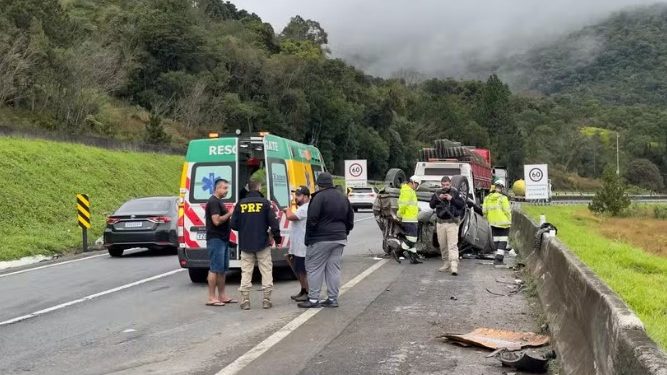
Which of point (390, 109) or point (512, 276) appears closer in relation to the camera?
point (512, 276)

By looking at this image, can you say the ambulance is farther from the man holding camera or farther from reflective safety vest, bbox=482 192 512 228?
reflective safety vest, bbox=482 192 512 228

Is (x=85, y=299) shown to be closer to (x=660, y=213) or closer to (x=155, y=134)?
(x=155, y=134)

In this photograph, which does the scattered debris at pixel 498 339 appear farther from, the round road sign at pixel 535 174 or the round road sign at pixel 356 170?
the round road sign at pixel 356 170

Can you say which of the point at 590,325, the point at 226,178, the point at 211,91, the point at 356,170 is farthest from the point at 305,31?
the point at 590,325

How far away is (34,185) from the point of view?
2514 cm

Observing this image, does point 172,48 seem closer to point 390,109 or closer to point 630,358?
point 390,109

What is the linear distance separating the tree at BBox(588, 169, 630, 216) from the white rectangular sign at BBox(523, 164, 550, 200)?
48.7ft

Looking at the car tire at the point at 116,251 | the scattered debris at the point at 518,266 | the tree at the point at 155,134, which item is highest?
the tree at the point at 155,134

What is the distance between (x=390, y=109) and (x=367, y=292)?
3147 inches

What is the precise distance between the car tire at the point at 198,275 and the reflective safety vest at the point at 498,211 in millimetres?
6064

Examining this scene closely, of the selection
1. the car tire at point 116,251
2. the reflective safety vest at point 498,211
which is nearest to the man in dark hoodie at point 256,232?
the reflective safety vest at point 498,211

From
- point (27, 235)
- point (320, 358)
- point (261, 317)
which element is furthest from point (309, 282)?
point (27, 235)

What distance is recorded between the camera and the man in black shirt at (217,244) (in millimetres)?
9953

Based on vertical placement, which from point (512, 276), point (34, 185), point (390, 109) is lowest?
point (512, 276)
